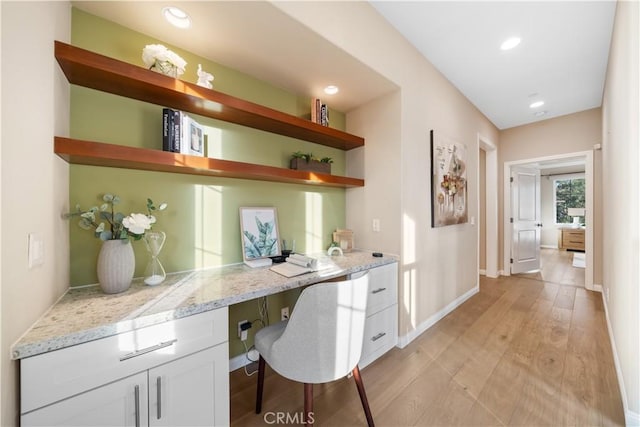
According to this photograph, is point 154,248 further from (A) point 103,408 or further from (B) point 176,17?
(B) point 176,17

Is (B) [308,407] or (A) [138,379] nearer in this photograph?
(A) [138,379]

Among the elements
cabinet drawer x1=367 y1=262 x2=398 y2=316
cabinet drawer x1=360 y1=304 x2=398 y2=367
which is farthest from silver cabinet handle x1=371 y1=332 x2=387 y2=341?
cabinet drawer x1=367 y1=262 x2=398 y2=316

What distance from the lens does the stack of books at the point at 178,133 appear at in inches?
55.0

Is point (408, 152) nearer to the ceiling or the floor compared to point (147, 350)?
nearer to the ceiling

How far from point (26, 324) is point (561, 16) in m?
3.66

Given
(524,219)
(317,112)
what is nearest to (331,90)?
(317,112)

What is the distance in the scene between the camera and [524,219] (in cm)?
451

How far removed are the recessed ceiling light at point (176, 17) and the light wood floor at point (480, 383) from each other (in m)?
2.31

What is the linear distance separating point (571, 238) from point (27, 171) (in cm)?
1039

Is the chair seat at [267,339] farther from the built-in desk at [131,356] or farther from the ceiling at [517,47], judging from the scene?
the ceiling at [517,47]

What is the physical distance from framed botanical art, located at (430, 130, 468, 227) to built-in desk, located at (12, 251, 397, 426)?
2.01 meters

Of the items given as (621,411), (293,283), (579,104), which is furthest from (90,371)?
(579,104)

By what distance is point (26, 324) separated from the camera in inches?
32.4

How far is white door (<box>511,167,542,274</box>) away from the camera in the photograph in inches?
171
